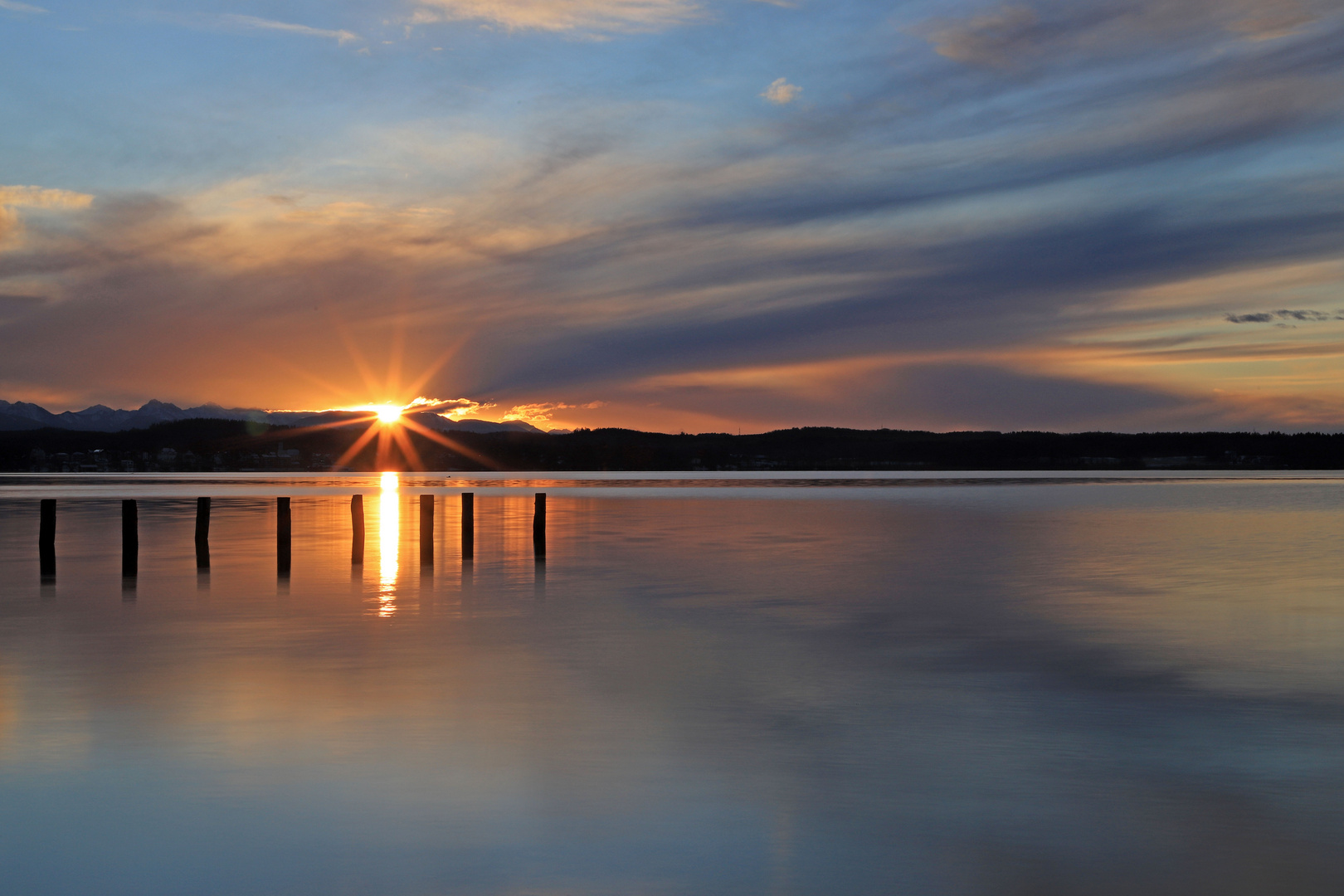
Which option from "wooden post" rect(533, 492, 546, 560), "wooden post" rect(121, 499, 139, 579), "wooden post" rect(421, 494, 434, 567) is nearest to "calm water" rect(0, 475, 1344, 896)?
"wooden post" rect(121, 499, 139, 579)

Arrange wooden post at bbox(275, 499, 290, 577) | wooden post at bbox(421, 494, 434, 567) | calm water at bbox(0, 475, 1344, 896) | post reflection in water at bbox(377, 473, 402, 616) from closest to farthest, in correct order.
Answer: calm water at bbox(0, 475, 1344, 896) → post reflection in water at bbox(377, 473, 402, 616) → wooden post at bbox(275, 499, 290, 577) → wooden post at bbox(421, 494, 434, 567)

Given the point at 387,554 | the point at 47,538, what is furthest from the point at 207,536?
the point at 387,554

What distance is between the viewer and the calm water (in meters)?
7.19

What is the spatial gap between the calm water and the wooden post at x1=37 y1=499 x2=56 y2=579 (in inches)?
22.0

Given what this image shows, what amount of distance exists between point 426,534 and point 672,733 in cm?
1826

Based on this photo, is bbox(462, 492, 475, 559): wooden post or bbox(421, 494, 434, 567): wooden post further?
bbox(462, 492, 475, 559): wooden post

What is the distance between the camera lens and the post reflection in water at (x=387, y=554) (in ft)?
68.4

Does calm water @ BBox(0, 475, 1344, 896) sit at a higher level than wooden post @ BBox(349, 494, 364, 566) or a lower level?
lower

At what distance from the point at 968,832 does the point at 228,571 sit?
22.0 meters

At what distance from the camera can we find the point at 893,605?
2033 centimetres

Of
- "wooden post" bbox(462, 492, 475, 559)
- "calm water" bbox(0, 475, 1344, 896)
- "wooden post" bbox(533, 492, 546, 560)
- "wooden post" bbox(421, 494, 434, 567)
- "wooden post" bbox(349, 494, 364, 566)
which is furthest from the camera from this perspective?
"wooden post" bbox(533, 492, 546, 560)

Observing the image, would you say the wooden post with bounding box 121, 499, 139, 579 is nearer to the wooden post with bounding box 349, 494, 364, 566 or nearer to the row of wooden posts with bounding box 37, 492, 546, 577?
the row of wooden posts with bounding box 37, 492, 546, 577

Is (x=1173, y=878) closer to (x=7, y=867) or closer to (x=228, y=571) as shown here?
(x=7, y=867)

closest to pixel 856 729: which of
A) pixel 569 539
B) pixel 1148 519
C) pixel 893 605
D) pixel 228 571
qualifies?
pixel 893 605
